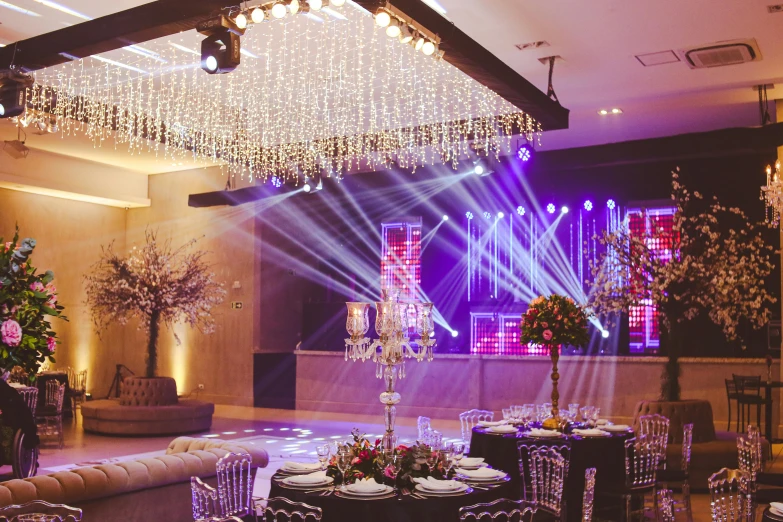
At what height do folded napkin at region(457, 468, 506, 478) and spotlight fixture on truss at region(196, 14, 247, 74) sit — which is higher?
spotlight fixture on truss at region(196, 14, 247, 74)

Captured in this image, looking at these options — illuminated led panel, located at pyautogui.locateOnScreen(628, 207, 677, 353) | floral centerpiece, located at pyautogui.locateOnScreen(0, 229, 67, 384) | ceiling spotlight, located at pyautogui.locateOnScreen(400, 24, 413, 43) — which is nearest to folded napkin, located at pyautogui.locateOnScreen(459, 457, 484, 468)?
floral centerpiece, located at pyautogui.locateOnScreen(0, 229, 67, 384)

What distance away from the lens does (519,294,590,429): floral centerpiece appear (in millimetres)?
7133

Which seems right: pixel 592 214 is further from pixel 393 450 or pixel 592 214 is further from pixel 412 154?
pixel 393 450

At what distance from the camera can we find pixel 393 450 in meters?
4.68

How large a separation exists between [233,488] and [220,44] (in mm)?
3419

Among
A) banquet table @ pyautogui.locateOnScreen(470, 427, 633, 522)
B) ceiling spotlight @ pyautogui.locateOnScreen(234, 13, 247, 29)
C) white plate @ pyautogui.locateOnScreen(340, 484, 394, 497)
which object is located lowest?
banquet table @ pyautogui.locateOnScreen(470, 427, 633, 522)

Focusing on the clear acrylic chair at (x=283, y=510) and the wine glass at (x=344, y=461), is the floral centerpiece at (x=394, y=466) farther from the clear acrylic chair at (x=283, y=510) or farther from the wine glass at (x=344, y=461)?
the clear acrylic chair at (x=283, y=510)

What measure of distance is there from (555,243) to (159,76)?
27.8 feet

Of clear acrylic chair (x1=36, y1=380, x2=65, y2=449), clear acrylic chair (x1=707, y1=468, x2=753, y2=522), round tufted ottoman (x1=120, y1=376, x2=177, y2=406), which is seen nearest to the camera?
clear acrylic chair (x1=707, y1=468, x2=753, y2=522)

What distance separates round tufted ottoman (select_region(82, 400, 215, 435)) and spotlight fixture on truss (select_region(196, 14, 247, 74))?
21.0 ft

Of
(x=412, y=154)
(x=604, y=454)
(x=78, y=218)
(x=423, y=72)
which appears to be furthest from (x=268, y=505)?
(x=78, y=218)

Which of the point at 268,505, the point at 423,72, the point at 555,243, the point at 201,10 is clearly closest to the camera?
the point at 268,505

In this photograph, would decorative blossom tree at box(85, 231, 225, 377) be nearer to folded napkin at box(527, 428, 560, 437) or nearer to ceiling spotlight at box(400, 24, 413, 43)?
ceiling spotlight at box(400, 24, 413, 43)

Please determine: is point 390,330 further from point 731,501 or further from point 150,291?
point 150,291
